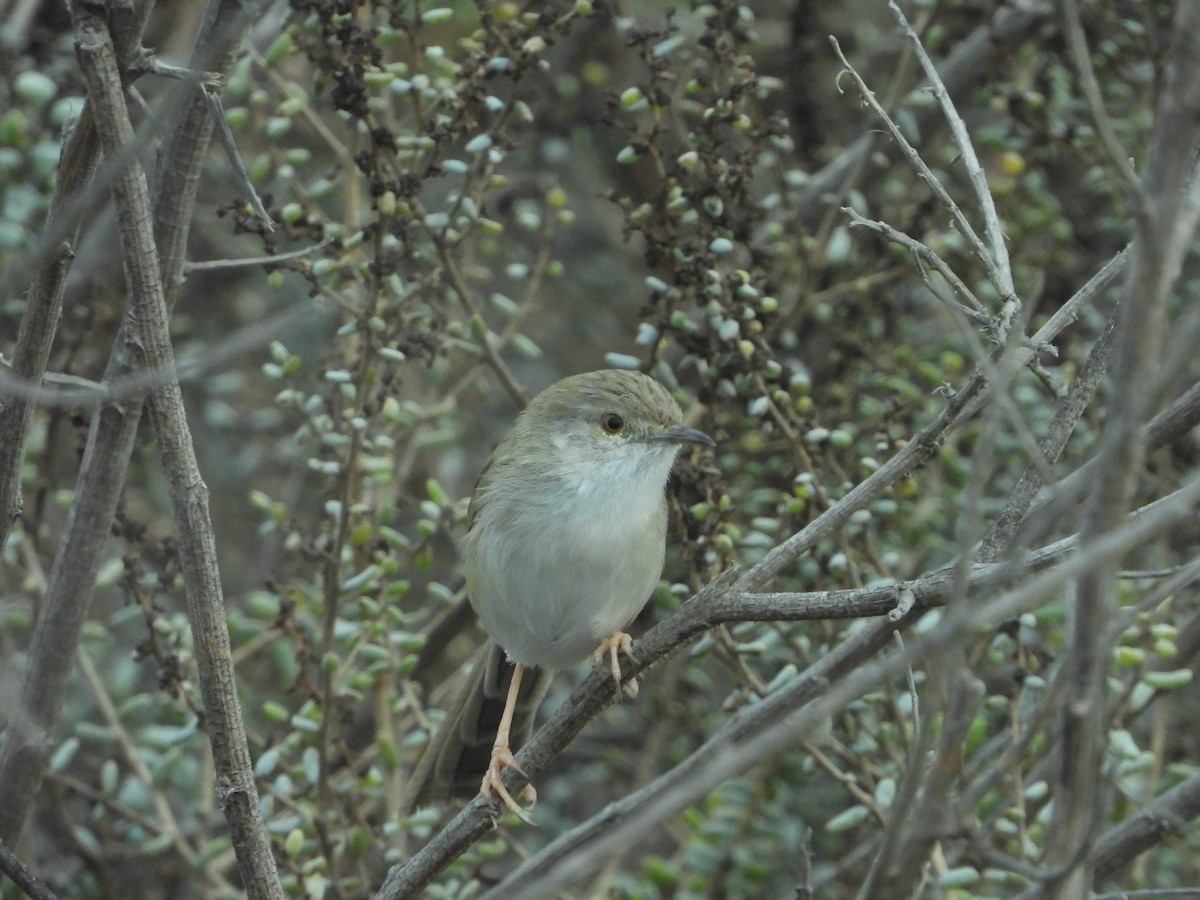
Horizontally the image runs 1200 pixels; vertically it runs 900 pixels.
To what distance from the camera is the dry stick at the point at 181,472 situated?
2.63 meters

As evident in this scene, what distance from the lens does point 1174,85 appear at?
1.78 metres

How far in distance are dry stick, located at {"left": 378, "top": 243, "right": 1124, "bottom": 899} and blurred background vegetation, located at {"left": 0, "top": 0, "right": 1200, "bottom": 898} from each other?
353mm

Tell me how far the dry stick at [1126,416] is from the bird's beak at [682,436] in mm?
1946

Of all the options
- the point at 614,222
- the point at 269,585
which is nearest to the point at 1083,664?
the point at 269,585

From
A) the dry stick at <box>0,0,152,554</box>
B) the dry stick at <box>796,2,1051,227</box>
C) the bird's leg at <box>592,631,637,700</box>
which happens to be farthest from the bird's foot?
the dry stick at <box>796,2,1051,227</box>

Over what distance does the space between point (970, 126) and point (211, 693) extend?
4887mm

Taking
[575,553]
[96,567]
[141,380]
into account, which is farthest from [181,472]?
[575,553]

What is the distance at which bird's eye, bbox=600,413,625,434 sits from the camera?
405cm

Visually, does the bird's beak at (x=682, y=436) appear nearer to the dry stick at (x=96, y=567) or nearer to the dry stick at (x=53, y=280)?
the dry stick at (x=96, y=567)

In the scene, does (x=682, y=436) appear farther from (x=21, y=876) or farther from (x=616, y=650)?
(x=21, y=876)

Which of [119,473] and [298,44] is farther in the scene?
[298,44]

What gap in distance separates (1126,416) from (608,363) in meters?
3.50

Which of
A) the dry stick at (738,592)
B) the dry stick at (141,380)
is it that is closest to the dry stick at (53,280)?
the dry stick at (141,380)

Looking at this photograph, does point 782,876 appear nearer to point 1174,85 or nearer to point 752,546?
point 752,546
